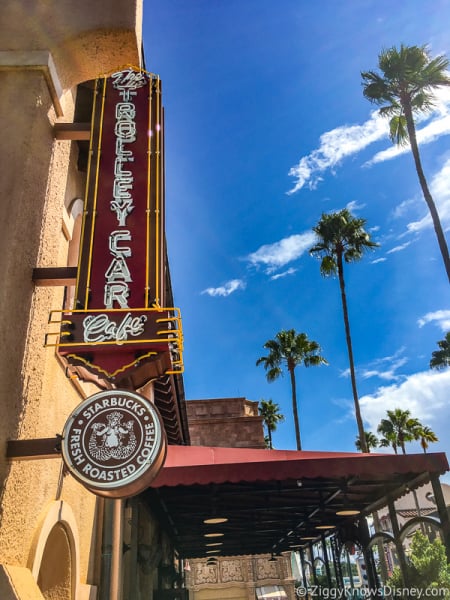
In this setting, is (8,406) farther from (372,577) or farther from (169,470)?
(372,577)

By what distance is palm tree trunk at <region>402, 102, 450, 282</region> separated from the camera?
63.8ft

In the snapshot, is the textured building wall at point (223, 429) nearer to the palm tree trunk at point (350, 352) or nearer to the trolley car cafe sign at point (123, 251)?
the palm tree trunk at point (350, 352)

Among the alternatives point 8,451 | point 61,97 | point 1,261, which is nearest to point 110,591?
point 8,451

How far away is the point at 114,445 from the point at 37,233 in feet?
8.42

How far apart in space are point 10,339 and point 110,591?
5.03 metres

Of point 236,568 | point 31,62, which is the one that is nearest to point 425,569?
point 236,568

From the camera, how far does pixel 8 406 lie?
415 centimetres

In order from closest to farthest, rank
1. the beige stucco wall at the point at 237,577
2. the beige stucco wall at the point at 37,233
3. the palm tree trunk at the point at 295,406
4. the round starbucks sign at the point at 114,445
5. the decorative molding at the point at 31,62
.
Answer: the round starbucks sign at the point at 114,445, the beige stucco wall at the point at 37,233, the decorative molding at the point at 31,62, the beige stucco wall at the point at 237,577, the palm tree trunk at the point at 295,406

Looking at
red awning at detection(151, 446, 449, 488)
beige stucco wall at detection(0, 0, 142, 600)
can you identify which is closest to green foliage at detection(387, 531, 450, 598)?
red awning at detection(151, 446, 449, 488)

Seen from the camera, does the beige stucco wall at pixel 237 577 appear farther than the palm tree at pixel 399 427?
No

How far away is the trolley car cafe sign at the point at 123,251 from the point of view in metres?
4.74

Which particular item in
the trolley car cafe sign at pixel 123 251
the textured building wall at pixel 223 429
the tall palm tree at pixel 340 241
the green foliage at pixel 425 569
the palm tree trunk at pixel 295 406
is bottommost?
the green foliage at pixel 425 569

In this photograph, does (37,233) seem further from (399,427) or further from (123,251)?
(399,427)

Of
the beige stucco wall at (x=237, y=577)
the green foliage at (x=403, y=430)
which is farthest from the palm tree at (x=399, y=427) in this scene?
the beige stucco wall at (x=237, y=577)
